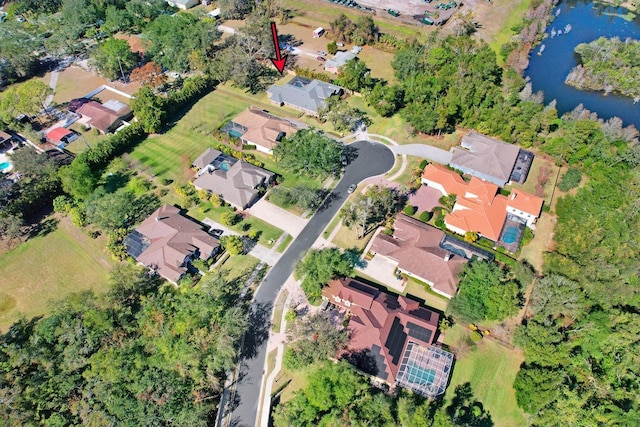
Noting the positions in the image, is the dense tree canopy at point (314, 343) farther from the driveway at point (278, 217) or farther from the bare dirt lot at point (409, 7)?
the bare dirt lot at point (409, 7)

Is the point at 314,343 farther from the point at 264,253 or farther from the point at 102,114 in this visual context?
the point at 102,114

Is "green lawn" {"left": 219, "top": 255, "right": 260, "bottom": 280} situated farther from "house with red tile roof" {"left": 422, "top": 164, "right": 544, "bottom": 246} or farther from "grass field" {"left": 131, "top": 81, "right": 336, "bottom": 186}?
"house with red tile roof" {"left": 422, "top": 164, "right": 544, "bottom": 246}

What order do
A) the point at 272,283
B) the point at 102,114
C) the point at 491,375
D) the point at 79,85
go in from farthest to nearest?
the point at 79,85, the point at 102,114, the point at 272,283, the point at 491,375

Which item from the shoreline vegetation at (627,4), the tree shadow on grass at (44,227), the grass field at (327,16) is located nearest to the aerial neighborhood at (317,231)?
the tree shadow on grass at (44,227)

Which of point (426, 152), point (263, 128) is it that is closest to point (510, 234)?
point (426, 152)

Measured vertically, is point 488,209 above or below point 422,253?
above

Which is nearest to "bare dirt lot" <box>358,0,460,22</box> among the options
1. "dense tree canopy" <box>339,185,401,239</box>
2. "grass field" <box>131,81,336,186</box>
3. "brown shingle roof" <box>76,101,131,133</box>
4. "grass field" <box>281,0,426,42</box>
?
"grass field" <box>281,0,426,42</box>
